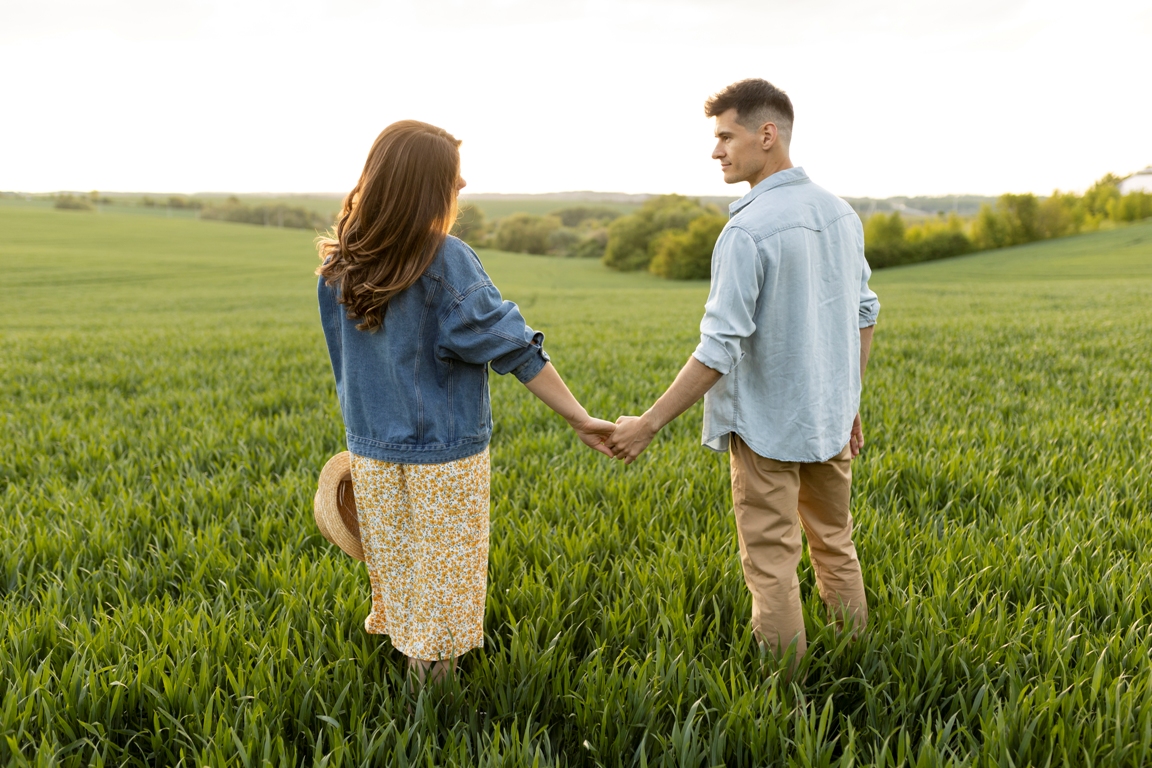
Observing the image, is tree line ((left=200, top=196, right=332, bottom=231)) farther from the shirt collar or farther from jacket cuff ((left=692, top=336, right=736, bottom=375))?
jacket cuff ((left=692, top=336, right=736, bottom=375))

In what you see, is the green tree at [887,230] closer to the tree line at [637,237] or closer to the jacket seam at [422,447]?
the tree line at [637,237]

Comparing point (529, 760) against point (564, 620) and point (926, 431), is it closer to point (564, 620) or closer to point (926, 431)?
point (564, 620)

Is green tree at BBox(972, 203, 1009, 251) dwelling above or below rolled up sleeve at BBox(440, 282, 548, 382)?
above

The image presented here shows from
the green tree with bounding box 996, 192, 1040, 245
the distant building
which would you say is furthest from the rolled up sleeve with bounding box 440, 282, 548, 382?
the distant building

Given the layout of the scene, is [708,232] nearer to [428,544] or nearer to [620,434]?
[620,434]

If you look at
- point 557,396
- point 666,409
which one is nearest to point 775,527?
point 666,409

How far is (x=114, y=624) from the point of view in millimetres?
2480

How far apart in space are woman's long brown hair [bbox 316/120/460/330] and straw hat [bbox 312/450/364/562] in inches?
22.1

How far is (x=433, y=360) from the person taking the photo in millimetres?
2053

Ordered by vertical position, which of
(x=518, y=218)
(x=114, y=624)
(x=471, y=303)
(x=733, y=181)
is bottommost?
(x=114, y=624)

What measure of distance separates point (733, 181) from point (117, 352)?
1042 centimetres

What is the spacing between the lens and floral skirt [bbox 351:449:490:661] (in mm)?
2074

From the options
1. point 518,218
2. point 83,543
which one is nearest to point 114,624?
point 83,543

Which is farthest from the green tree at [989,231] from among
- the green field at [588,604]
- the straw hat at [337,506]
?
the straw hat at [337,506]
